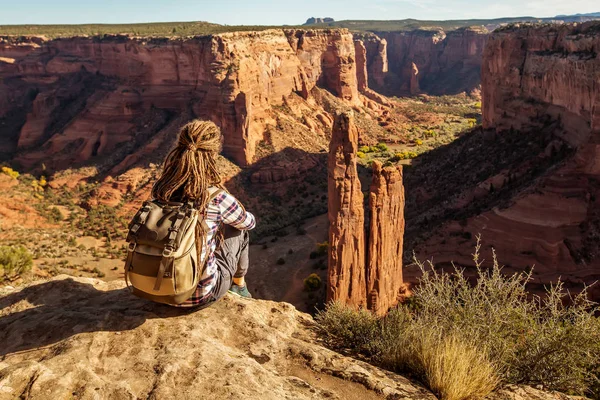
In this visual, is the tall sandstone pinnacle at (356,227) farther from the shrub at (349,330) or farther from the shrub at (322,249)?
the shrub at (349,330)

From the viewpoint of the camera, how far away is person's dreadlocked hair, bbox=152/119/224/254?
668cm

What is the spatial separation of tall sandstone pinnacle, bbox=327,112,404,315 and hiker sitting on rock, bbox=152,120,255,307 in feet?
53.2

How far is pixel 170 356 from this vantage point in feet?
21.2

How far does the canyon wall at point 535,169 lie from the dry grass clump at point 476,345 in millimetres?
20331

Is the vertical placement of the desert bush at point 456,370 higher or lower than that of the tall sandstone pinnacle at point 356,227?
higher

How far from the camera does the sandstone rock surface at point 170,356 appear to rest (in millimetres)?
5840

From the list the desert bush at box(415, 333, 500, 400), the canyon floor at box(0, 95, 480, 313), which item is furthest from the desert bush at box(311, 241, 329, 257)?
the desert bush at box(415, 333, 500, 400)

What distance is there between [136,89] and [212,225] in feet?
187

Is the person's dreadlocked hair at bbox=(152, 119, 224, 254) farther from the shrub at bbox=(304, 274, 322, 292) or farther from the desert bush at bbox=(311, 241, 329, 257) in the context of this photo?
the desert bush at bbox=(311, 241, 329, 257)

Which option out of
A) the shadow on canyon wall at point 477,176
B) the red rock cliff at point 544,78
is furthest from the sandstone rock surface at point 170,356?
the red rock cliff at point 544,78

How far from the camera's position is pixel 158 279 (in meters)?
6.36

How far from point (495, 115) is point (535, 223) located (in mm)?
21297

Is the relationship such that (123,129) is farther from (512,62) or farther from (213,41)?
(512,62)

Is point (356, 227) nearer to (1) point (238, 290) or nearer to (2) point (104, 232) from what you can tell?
(1) point (238, 290)
